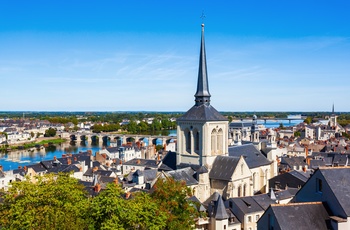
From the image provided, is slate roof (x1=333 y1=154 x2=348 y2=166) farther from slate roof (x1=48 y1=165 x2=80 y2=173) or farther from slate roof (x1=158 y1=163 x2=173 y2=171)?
slate roof (x1=48 y1=165 x2=80 y2=173)

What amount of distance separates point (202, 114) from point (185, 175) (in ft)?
19.5

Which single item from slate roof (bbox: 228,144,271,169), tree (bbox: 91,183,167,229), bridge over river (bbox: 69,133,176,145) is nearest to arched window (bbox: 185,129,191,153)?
slate roof (bbox: 228,144,271,169)

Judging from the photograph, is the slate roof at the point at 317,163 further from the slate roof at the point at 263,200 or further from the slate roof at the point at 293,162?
the slate roof at the point at 263,200

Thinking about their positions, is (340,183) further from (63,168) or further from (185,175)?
(63,168)

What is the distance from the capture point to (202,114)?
3428 centimetres

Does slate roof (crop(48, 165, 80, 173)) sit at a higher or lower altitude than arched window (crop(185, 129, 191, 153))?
lower

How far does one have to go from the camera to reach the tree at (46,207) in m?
16.9

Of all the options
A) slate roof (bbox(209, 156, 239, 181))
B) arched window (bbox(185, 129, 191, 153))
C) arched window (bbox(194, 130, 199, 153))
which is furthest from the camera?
arched window (bbox(185, 129, 191, 153))

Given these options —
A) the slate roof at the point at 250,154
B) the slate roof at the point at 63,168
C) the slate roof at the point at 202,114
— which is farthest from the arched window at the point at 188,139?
the slate roof at the point at 63,168

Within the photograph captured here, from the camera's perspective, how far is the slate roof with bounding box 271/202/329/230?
52.5 feet

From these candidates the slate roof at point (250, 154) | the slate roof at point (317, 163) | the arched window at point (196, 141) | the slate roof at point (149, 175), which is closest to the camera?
the arched window at point (196, 141)

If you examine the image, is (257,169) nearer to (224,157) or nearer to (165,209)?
(224,157)

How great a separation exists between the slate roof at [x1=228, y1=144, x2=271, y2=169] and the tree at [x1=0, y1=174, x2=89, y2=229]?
22.4 metres

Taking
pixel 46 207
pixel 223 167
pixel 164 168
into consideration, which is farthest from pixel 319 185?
pixel 164 168
